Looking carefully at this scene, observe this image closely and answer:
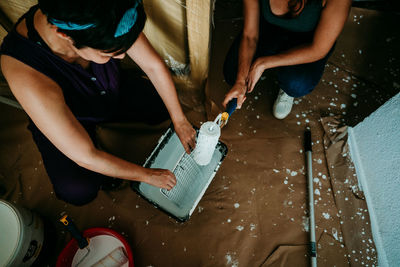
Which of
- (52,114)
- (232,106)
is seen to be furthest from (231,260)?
(52,114)

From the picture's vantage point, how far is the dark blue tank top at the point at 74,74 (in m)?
0.68

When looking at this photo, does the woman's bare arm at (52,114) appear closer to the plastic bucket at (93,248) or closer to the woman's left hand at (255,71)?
the plastic bucket at (93,248)

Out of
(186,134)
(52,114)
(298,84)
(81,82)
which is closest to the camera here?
(52,114)

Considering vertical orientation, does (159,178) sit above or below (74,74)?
below

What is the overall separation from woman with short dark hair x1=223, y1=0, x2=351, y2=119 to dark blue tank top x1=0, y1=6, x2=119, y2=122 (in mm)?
528

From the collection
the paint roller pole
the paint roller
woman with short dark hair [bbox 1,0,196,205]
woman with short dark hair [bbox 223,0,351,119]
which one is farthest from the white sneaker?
woman with short dark hair [bbox 1,0,196,205]

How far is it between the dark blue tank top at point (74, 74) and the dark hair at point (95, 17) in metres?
0.19

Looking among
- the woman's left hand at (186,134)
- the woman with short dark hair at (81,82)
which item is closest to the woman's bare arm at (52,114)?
the woman with short dark hair at (81,82)

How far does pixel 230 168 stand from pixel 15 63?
1066 millimetres

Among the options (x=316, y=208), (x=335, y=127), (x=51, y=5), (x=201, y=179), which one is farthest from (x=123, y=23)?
(x=335, y=127)

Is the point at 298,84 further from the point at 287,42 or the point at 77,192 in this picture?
the point at 77,192

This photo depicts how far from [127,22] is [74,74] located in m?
0.35

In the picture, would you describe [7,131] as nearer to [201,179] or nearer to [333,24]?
[201,179]

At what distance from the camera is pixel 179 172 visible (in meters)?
1.13
